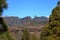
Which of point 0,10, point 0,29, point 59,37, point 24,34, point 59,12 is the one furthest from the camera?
point 24,34

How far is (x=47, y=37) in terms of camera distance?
52.3 feet

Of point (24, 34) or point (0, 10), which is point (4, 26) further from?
point (24, 34)

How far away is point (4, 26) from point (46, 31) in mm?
13626

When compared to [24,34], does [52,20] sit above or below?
above

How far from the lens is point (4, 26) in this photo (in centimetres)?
298

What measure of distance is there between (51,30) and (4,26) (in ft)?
43.5

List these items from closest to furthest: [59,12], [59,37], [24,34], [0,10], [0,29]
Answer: [0,29]
[0,10]
[59,37]
[59,12]
[24,34]

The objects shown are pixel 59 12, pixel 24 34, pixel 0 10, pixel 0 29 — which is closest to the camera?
pixel 0 29

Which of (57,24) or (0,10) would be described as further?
(57,24)

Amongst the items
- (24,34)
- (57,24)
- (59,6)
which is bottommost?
(24,34)

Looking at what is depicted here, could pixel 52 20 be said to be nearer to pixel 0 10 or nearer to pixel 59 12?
pixel 59 12

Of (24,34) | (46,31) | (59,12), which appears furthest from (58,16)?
(24,34)

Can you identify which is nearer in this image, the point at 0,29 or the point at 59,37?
the point at 0,29

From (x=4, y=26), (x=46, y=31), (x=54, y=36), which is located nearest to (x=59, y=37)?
(x=54, y=36)
